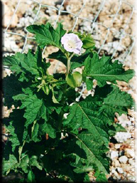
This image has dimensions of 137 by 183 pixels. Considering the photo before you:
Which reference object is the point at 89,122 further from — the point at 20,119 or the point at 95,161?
the point at 20,119

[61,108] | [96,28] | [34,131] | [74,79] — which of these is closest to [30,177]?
[34,131]

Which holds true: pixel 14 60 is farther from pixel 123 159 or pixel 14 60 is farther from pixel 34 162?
pixel 123 159

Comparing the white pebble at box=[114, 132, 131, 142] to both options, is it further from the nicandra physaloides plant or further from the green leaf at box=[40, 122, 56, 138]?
the green leaf at box=[40, 122, 56, 138]

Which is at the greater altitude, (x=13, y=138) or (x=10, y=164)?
(x=13, y=138)

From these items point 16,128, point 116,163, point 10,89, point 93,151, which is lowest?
point 116,163

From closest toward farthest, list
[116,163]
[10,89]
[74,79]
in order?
[74,79] < [10,89] < [116,163]

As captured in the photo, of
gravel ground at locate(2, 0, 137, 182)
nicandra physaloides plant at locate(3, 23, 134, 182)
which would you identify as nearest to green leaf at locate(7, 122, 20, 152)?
nicandra physaloides plant at locate(3, 23, 134, 182)

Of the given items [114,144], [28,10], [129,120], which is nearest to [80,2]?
[28,10]
